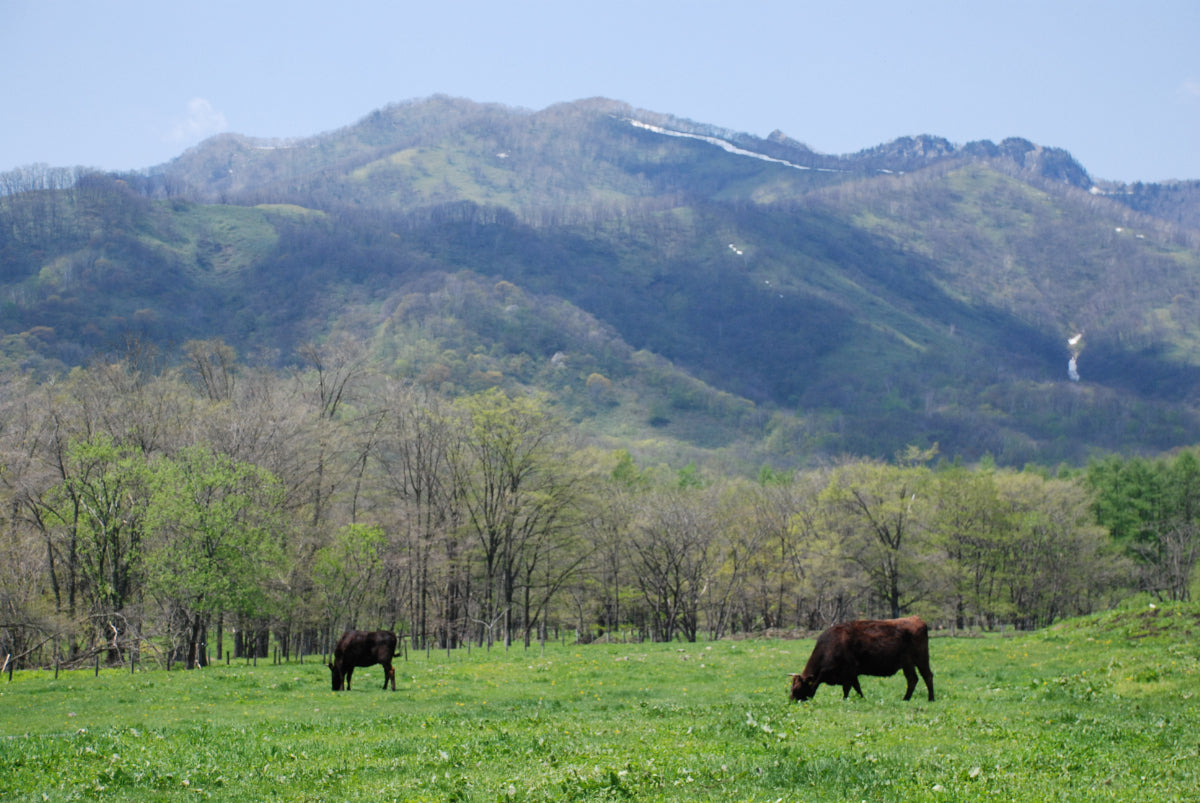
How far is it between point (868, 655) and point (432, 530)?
1492 inches

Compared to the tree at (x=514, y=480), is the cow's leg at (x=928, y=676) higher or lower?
lower

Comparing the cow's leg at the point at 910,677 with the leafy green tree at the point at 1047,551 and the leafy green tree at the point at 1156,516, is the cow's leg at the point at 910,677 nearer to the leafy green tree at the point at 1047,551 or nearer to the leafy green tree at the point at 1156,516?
the leafy green tree at the point at 1047,551

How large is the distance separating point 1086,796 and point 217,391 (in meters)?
63.0

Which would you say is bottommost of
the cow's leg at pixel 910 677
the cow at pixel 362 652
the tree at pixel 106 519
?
the cow at pixel 362 652

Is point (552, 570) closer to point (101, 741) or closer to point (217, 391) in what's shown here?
point (217, 391)

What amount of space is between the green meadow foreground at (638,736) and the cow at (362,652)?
1123 millimetres

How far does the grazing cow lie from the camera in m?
18.8

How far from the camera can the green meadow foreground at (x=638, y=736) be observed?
10.3m

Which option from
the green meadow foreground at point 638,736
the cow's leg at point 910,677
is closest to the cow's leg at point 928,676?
the cow's leg at point 910,677

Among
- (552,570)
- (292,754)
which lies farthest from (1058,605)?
(292,754)

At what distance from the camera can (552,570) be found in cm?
5850

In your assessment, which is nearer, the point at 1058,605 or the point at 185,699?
the point at 185,699

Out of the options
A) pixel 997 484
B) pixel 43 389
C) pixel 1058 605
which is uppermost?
pixel 43 389

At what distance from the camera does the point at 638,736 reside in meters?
14.4
